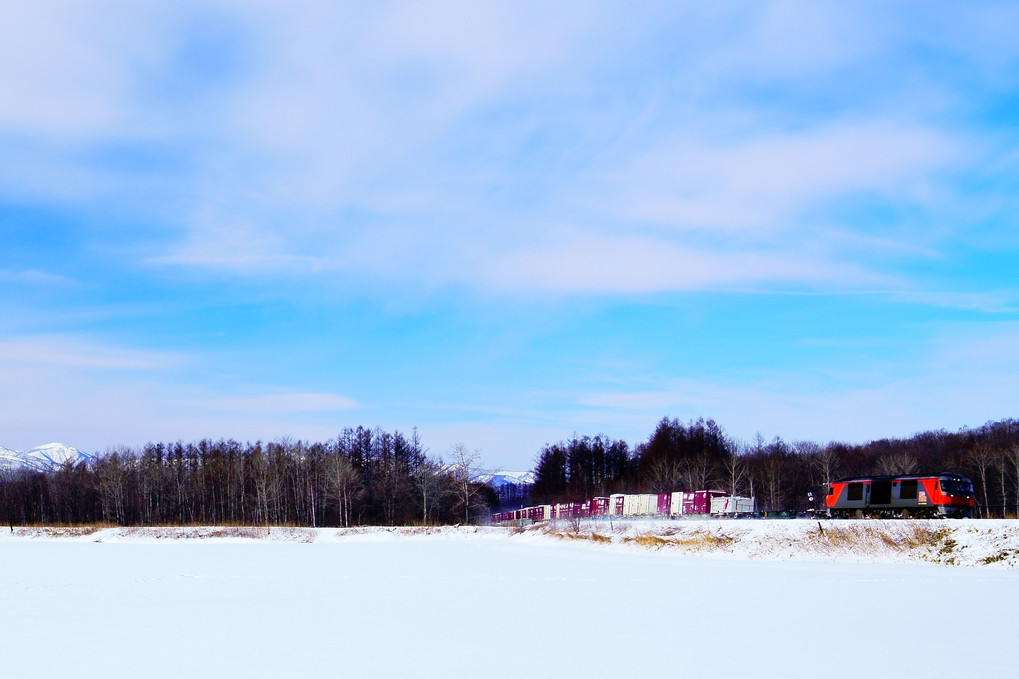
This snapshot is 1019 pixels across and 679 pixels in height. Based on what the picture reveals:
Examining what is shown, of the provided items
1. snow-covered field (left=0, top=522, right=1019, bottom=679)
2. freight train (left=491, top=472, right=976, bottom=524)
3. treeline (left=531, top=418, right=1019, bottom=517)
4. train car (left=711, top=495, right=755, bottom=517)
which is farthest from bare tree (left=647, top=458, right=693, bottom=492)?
snow-covered field (left=0, top=522, right=1019, bottom=679)

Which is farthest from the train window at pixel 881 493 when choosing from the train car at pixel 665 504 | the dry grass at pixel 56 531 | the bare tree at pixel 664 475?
the dry grass at pixel 56 531

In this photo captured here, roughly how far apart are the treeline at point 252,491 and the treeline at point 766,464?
2739cm

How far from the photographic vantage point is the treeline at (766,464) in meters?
91.3

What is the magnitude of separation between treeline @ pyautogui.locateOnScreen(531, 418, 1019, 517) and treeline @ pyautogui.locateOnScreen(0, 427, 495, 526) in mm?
27394

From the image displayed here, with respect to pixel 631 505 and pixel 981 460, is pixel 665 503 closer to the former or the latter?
pixel 631 505

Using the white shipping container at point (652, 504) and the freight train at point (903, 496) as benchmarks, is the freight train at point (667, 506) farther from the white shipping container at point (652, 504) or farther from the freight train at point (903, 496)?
the freight train at point (903, 496)

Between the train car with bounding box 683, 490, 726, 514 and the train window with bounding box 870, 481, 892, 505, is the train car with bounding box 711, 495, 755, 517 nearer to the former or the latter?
the train car with bounding box 683, 490, 726, 514

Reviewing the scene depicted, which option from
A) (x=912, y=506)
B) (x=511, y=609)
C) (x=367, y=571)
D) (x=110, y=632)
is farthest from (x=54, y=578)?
(x=912, y=506)

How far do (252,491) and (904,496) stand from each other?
3149 inches

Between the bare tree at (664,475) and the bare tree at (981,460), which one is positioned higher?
the bare tree at (981,460)

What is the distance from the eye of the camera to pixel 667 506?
70938 millimetres

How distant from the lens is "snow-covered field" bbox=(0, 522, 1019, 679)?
12.9 meters

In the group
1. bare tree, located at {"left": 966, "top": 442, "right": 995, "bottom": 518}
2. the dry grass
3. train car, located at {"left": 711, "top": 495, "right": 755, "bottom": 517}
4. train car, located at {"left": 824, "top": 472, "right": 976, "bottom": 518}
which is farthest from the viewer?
bare tree, located at {"left": 966, "top": 442, "right": 995, "bottom": 518}

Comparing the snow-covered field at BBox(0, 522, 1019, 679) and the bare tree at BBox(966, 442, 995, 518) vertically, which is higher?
the snow-covered field at BBox(0, 522, 1019, 679)
